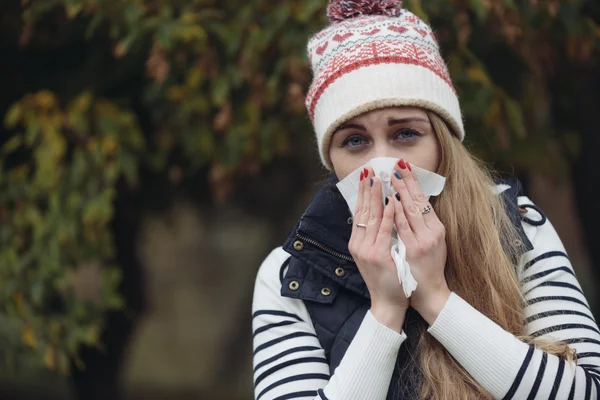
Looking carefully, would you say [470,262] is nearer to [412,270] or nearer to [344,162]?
[412,270]

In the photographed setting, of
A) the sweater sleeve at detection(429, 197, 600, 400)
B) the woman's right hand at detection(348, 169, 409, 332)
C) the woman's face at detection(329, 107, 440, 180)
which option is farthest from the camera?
the woman's face at detection(329, 107, 440, 180)

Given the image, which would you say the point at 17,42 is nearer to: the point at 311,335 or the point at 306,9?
the point at 306,9

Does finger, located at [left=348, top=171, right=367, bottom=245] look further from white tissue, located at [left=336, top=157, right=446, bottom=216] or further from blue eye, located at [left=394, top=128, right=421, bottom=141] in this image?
blue eye, located at [left=394, top=128, right=421, bottom=141]

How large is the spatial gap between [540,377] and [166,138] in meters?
2.50

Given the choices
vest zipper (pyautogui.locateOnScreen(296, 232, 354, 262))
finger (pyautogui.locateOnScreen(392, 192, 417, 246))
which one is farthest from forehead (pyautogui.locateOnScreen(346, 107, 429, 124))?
vest zipper (pyautogui.locateOnScreen(296, 232, 354, 262))

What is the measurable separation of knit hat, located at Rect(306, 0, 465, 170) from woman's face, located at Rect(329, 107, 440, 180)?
0.03 meters

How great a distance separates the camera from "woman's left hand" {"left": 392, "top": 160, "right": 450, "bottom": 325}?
2.04 m

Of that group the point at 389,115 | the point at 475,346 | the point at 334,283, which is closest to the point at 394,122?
the point at 389,115

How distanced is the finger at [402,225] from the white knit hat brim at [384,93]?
0.92 feet

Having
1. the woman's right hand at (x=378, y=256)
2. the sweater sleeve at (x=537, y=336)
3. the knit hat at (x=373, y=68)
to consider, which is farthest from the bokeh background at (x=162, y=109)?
the sweater sleeve at (x=537, y=336)

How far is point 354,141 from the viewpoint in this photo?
226 cm

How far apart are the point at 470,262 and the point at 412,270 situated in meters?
0.21

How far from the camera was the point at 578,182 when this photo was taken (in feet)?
16.8

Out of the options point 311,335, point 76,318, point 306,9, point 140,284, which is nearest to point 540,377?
point 311,335
